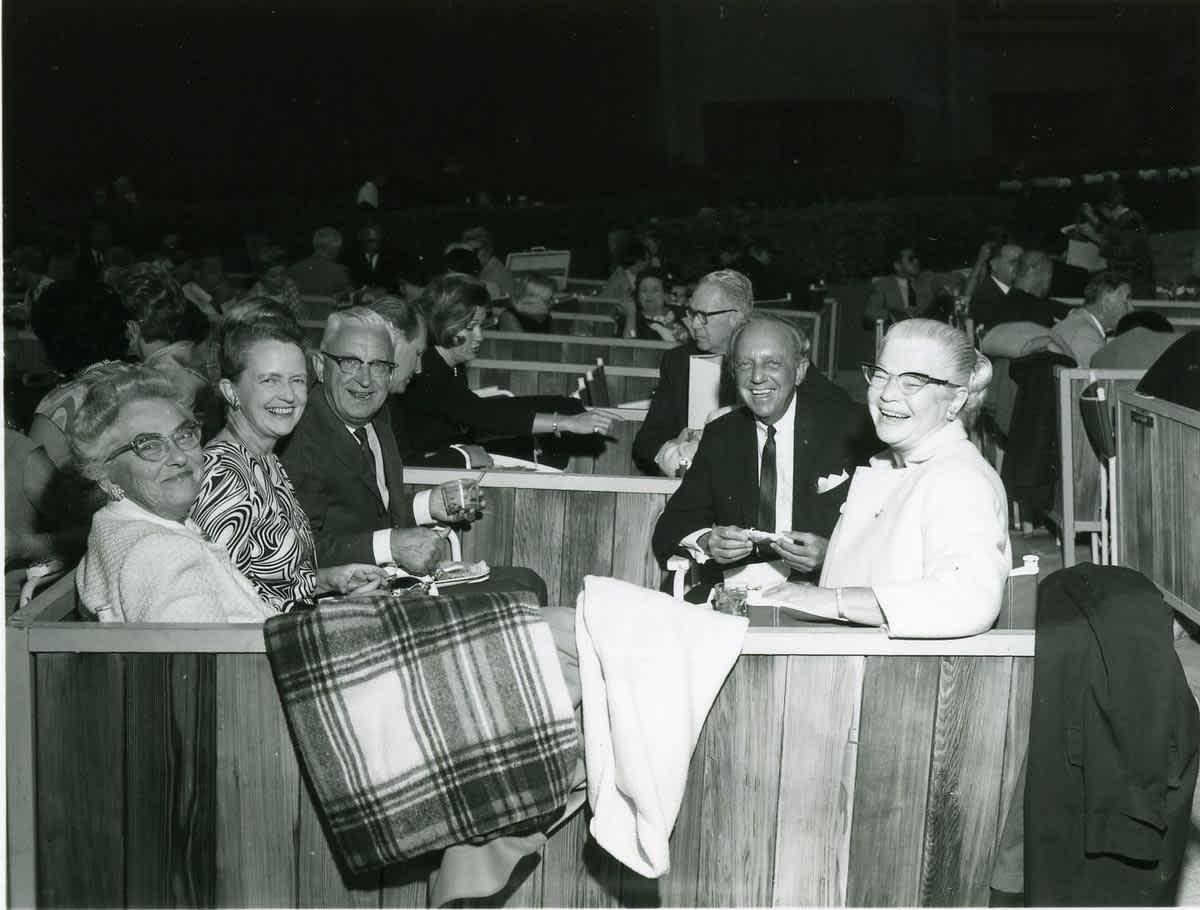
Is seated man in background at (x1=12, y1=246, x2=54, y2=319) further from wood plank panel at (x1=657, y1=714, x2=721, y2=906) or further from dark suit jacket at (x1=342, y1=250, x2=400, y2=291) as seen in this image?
wood plank panel at (x1=657, y1=714, x2=721, y2=906)

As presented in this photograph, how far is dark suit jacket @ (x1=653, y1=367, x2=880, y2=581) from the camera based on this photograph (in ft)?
15.9

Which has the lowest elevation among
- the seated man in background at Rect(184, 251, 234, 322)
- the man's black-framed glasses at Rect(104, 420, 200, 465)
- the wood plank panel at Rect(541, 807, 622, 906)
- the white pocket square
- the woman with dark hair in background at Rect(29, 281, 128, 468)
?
the wood plank panel at Rect(541, 807, 622, 906)

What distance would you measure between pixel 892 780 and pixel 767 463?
187cm

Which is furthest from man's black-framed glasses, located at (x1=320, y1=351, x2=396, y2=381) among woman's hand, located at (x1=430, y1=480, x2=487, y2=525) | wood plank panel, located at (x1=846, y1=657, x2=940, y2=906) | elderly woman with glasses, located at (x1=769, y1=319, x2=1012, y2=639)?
wood plank panel, located at (x1=846, y1=657, x2=940, y2=906)

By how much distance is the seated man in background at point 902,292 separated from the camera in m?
14.4

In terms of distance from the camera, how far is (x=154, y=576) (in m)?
3.28

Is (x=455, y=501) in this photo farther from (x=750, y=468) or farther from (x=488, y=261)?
(x=488, y=261)

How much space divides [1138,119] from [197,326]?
29902 mm

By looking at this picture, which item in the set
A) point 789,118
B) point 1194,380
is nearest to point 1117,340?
point 1194,380

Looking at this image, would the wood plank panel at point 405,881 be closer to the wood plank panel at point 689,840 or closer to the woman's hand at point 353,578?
the wood plank panel at point 689,840

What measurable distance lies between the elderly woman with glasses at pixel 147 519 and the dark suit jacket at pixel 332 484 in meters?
0.90

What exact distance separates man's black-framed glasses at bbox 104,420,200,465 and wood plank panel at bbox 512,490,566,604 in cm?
198

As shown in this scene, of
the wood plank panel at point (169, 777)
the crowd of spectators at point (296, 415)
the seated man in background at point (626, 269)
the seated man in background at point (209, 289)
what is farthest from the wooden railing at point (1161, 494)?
the seated man in background at point (626, 269)

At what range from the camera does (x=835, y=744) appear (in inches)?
122
